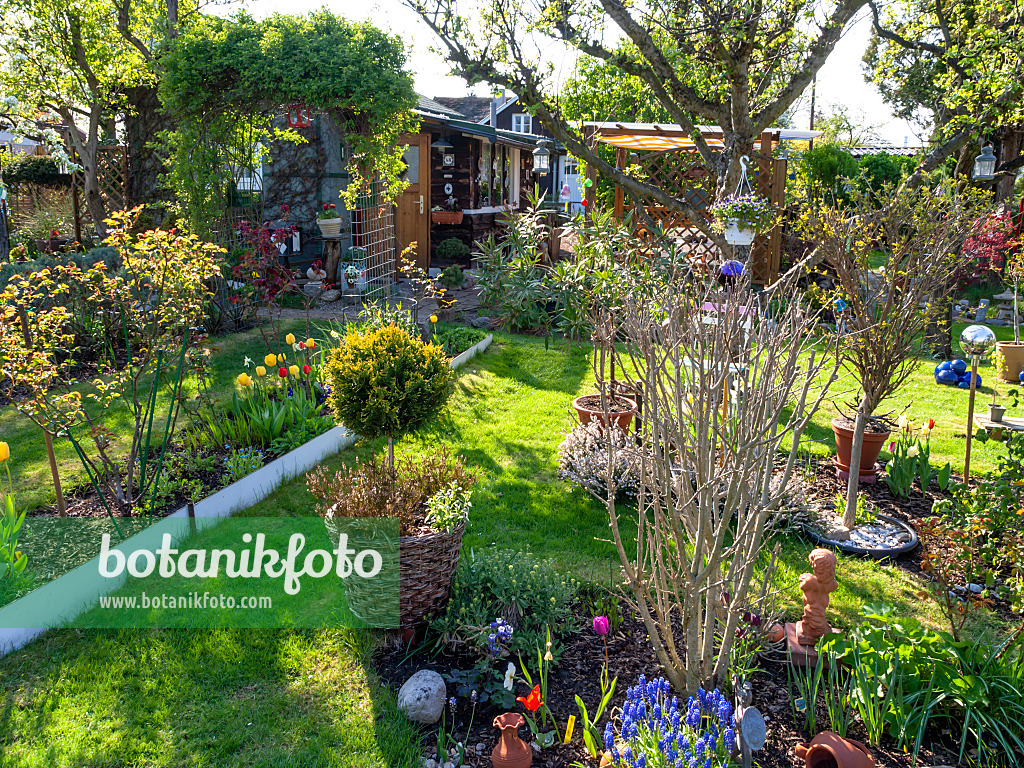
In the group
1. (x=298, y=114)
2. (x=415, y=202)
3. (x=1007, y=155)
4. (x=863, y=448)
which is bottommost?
(x=863, y=448)

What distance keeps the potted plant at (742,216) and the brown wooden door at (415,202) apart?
8661mm

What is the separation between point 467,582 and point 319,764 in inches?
38.8

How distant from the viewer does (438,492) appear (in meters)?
3.36

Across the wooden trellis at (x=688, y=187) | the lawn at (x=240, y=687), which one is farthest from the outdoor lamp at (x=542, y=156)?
the lawn at (x=240, y=687)

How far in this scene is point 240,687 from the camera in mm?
2928

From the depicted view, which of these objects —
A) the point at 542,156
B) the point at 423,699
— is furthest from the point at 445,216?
the point at 423,699

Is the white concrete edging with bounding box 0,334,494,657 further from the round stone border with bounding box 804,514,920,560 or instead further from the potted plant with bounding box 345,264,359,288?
the potted plant with bounding box 345,264,359,288

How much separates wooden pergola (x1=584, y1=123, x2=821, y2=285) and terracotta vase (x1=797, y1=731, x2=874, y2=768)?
7.54m

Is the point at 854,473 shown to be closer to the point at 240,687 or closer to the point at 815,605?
the point at 815,605

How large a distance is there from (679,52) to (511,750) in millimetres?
4964

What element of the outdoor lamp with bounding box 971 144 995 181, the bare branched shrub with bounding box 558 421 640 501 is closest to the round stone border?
the bare branched shrub with bounding box 558 421 640 501

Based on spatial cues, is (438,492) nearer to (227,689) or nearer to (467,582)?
(467,582)

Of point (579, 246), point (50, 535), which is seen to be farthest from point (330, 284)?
point (50, 535)

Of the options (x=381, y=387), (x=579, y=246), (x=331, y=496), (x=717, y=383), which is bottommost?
(x=331, y=496)
